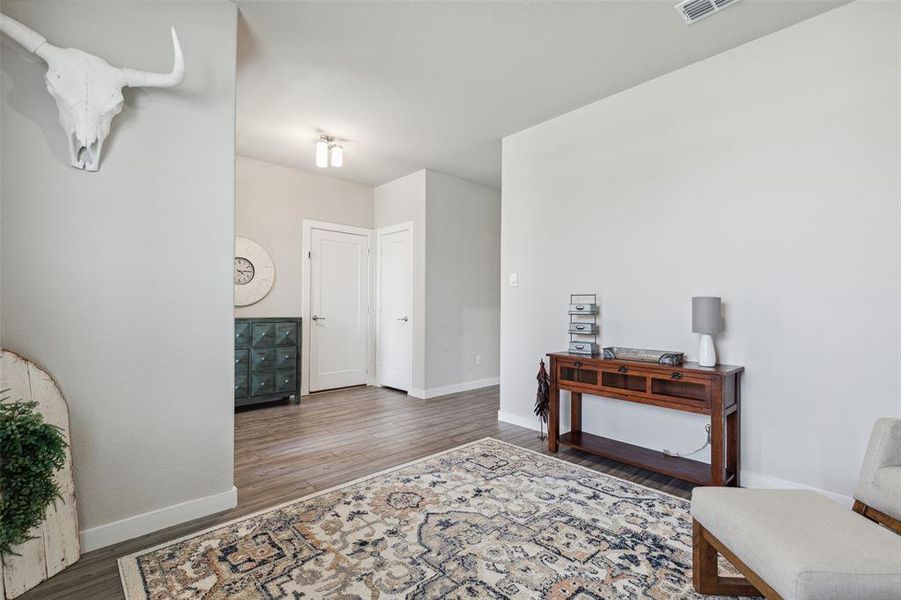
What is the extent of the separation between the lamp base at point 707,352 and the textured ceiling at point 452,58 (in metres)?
1.80

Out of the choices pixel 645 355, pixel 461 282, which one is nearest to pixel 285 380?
pixel 461 282

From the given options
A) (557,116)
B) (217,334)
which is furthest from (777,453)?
(217,334)

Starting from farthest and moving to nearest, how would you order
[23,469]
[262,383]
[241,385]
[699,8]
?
1. [262,383]
2. [241,385]
3. [699,8]
4. [23,469]

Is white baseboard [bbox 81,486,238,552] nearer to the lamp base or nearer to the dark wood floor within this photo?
the dark wood floor

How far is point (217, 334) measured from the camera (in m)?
2.17

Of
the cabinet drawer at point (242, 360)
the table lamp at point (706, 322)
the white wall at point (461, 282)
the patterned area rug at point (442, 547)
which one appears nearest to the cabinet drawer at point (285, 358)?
the cabinet drawer at point (242, 360)

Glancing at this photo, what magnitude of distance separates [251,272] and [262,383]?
1238 millimetres

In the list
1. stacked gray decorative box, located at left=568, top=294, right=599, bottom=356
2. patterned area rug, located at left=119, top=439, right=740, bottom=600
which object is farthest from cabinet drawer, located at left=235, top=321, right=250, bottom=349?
stacked gray decorative box, located at left=568, top=294, right=599, bottom=356

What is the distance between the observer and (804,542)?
1156 mm

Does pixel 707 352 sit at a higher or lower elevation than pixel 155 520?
higher

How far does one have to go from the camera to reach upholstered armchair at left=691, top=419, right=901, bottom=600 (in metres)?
1.05

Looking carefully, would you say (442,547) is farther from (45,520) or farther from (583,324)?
(583,324)

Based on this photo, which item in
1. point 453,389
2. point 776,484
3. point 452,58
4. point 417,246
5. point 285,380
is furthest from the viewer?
point 453,389

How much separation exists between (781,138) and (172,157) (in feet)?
10.9
